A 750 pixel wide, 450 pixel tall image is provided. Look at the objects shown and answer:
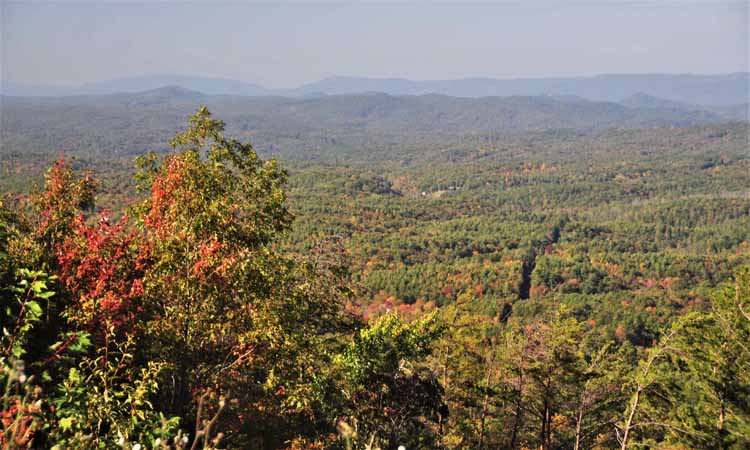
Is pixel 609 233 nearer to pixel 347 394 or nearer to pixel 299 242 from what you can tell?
pixel 299 242

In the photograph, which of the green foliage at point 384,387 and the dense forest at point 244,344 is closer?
the dense forest at point 244,344

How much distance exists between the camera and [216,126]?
27.0 feet

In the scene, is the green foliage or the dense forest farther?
the green foliage

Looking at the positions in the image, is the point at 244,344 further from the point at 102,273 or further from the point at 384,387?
the point at 384,387

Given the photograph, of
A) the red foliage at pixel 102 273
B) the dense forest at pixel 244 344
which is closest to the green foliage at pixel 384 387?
the dense forest at pixel 244 344

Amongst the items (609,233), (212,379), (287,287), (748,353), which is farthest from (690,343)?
(609,233)

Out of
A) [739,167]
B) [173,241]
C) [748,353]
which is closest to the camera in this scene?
[173,241]

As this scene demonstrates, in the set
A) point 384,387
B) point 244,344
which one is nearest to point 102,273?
point 244,344

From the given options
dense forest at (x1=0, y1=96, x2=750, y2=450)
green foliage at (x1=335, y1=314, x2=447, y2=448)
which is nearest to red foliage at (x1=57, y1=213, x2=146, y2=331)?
dense forest at (x1=0, y1=96, x2=750, y2=450)

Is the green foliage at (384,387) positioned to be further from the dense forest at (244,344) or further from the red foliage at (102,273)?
the red foliage at (102,273)

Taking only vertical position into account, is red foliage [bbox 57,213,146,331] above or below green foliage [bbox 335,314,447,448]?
above

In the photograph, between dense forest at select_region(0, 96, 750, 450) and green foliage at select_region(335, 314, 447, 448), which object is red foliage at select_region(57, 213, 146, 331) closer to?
dense forest at select_region(0, 96, 750, 450)

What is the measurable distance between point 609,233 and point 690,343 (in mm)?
103940

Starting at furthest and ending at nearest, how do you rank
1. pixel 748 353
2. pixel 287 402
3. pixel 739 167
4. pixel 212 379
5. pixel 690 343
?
pixel 739 167 → pixel 690 343 → pixel 748 353 → pixel 287 402 → pixel 212 379
